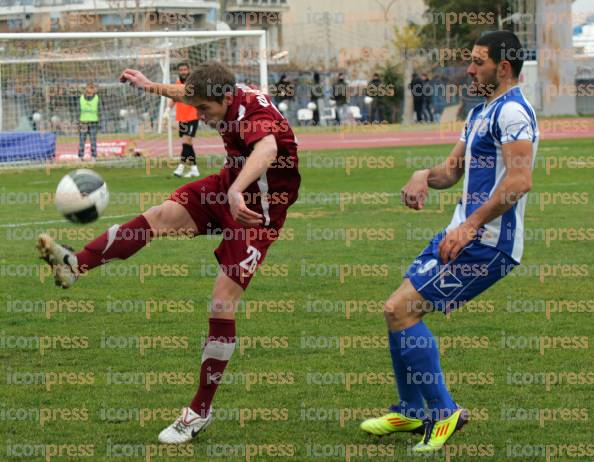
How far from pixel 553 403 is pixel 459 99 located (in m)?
45.7

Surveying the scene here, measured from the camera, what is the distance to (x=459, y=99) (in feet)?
169

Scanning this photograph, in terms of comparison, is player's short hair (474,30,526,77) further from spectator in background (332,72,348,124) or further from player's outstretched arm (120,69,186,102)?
spectator in background (332,72,348,124)

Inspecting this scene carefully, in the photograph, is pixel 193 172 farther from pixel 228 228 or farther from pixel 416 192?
pixel 416 192

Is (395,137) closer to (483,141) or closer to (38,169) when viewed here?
(38,169)

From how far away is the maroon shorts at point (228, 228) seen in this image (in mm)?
6156

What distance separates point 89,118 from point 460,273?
21.2 m

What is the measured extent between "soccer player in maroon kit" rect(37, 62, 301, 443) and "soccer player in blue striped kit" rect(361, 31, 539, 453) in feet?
2.72

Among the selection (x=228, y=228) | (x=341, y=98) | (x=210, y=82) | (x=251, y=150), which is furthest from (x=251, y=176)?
(x=341, y=98)

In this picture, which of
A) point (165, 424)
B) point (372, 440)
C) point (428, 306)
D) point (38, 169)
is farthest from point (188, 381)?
point (38, 169)

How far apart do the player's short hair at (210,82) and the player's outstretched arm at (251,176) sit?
0.34 metres

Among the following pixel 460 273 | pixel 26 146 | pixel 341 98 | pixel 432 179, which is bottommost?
pixel 26 146

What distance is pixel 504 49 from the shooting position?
5.48 metres

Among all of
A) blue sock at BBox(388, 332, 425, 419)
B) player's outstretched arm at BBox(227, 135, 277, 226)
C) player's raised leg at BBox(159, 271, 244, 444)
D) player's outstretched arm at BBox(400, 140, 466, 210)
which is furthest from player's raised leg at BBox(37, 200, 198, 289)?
blue sock at BBox(388, 332, 425, 419)

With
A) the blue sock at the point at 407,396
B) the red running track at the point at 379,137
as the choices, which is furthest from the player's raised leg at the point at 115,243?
the red running track at the point at 379,137
